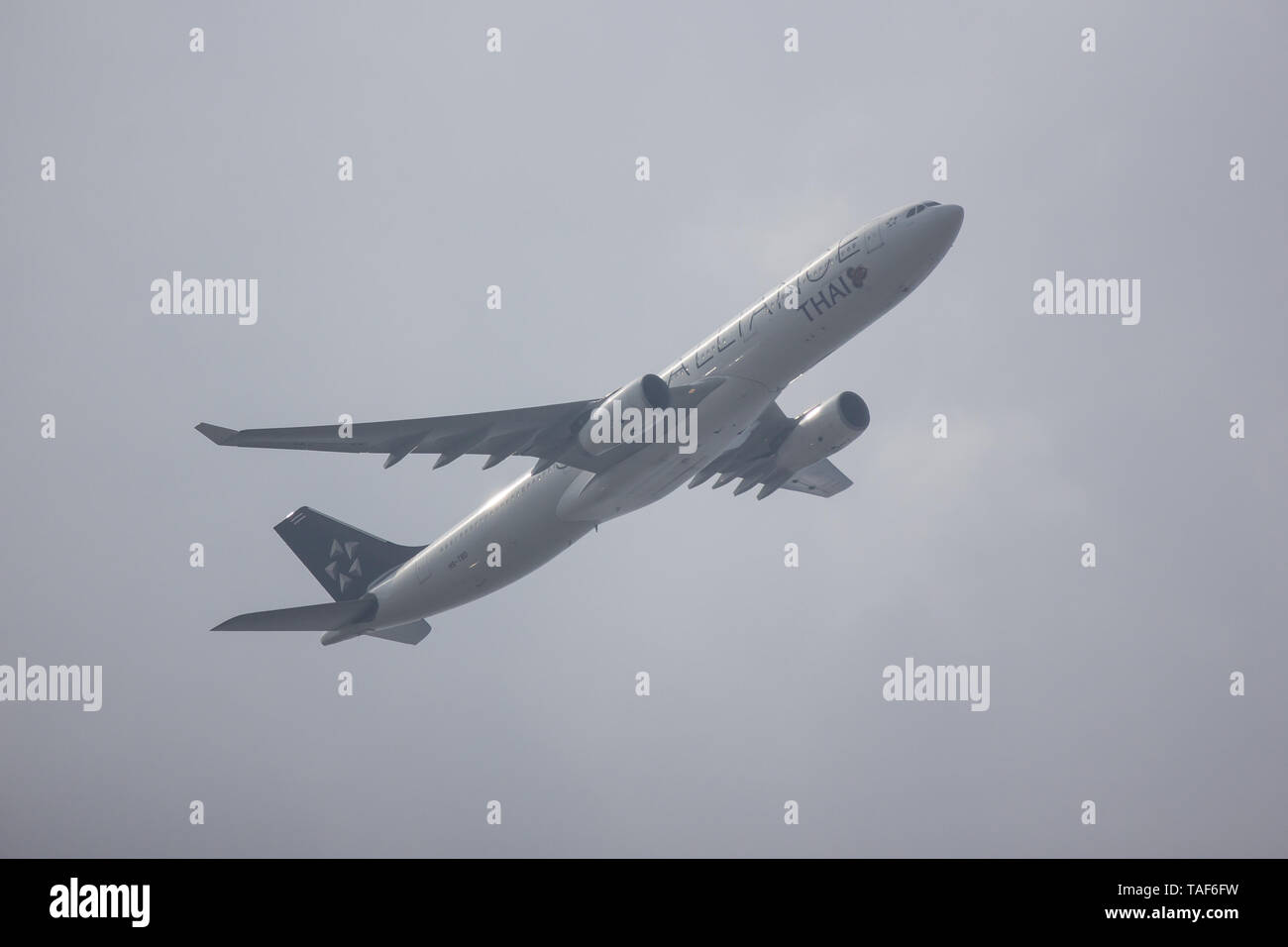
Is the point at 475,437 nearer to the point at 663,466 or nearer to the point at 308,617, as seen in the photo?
the point at 663,466

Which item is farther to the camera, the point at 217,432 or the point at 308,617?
the point at 308,617

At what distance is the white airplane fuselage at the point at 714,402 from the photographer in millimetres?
30531

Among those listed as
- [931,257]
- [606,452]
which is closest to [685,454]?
[606,452]

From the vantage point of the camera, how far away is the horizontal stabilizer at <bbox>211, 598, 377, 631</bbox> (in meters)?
35.6

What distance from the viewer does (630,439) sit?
106 ft

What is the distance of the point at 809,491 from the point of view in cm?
4469

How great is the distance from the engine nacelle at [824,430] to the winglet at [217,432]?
16.2m

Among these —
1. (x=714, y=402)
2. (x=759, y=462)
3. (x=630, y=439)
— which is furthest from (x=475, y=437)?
(x=759, y=462)

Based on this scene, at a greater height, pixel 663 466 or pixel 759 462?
pixel 759 462

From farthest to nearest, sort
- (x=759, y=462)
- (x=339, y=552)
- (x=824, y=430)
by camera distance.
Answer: (x=339, y=552) → (x=759, y=462) → (x=824, y=430)

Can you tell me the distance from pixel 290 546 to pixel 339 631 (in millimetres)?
6489

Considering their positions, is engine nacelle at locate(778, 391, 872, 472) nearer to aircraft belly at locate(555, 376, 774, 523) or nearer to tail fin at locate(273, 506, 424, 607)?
aircraft belly at locate(555, 376, 774, 523)

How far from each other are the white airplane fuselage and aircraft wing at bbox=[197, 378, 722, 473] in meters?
0.64

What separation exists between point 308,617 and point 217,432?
8.00m
